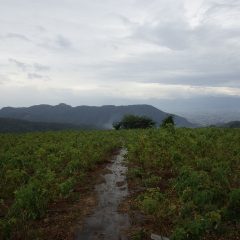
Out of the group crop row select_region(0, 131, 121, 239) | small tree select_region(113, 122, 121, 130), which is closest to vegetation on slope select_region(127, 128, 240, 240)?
crop row select_region(0, 131, 121, 239)

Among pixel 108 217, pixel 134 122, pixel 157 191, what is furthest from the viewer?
pixel 134 122

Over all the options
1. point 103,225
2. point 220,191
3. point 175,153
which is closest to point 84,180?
point 175,153

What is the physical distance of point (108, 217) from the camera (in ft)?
40.6

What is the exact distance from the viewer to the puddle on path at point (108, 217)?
10852 millimetres

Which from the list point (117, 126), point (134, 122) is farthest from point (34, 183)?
point (134, 122)

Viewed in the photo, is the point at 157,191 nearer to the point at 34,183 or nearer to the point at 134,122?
the point at 34,183

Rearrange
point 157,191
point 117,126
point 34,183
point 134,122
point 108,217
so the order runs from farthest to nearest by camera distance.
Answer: point 134,122, point 117,126, point 157,191, point 34,183, point 108,217

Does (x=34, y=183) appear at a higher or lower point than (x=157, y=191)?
higher

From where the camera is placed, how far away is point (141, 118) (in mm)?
93375

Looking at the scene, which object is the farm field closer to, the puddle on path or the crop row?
the crop row

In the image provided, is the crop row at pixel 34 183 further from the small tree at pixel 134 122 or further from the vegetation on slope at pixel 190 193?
the small tree at pixel 134 122

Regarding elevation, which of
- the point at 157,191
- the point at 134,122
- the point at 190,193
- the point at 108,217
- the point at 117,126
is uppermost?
the point at 190,193

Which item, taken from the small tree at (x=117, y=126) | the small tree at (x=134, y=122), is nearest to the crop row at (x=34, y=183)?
the small tree at (x=117, y=126)

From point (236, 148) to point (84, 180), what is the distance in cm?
909
